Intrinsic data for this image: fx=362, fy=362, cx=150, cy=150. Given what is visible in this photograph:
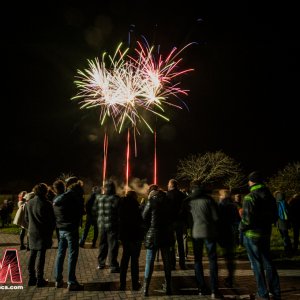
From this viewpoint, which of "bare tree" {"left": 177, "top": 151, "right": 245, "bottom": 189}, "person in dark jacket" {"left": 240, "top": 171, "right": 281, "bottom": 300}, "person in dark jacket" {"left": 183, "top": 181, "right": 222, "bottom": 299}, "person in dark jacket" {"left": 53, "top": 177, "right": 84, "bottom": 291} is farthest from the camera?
"bare tree" {"left": 177, "top": 151, "right": 245, "bottom": 189}

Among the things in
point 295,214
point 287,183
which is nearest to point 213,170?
point 287,183

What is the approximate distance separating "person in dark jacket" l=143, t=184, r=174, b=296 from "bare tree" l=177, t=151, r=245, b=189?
69101mm

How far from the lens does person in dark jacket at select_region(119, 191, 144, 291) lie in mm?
6996

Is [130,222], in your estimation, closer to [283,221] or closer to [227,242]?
[227,242]

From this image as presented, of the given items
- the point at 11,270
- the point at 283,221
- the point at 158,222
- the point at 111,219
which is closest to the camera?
the point at 158,222

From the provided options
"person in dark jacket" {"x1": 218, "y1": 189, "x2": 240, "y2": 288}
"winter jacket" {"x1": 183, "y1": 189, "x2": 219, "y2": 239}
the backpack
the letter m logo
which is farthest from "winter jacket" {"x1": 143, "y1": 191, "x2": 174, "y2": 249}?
the backpack

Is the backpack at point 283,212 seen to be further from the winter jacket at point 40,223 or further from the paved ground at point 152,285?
the winter jacket at point 40,223

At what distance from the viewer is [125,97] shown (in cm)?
1802

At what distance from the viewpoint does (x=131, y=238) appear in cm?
701

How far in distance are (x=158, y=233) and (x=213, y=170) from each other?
72536mm

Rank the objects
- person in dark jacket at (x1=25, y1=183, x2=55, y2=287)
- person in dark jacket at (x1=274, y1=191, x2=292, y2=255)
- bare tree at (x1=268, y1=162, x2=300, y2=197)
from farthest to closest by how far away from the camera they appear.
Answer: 1. bare tree at (x1=268, y1=162, x2=300, y2=197)
2. person in dark jacket at (x1=274, y1=191, x2=292, y2=255)
3. person in dark jacket at (x1=25, y1=183, x2=55, y2=287)

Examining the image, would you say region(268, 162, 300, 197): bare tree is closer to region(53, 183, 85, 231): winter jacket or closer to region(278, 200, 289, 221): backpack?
region(278, 200, 289, 221): backpack

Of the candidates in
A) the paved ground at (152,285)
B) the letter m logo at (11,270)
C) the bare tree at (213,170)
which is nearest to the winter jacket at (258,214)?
the paved ground at (152,285)

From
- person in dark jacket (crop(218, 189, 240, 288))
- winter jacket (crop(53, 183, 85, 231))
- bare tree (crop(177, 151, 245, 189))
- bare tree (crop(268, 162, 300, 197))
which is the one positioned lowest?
person in dark jacket (crop(218, 189, 240, 288))
